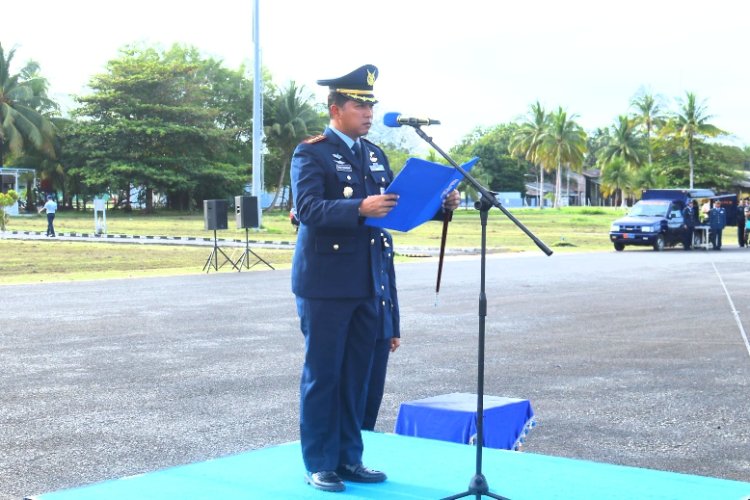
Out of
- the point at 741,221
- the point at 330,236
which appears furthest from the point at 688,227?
the point at 330,236

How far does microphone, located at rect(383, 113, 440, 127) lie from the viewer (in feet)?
14.7

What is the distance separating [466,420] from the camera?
5.95 meters

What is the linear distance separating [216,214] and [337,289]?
18400 mm

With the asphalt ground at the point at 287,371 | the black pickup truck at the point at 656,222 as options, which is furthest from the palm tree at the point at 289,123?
the asphalt ground at the point at 287,371

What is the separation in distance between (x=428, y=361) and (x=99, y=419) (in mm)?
3667

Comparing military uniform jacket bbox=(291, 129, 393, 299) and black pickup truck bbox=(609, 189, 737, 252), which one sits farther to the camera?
black pickup truck bbox=(609, 189, 737, 252)

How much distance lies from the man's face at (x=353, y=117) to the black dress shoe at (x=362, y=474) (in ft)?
5.19

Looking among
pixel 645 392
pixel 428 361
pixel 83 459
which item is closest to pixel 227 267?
pixel 428 361

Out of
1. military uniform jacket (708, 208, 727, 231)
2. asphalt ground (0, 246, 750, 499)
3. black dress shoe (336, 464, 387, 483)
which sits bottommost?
asphalt ground (0, 246, 750, 499)

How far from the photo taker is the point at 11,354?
33.4 feet

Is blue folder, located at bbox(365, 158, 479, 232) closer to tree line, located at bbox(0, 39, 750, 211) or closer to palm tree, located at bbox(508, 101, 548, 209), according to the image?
tree line, located at bbox(0, 39, 750, 211)

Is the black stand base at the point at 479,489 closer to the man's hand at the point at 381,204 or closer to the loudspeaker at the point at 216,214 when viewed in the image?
the man's hand at the point at 381,204

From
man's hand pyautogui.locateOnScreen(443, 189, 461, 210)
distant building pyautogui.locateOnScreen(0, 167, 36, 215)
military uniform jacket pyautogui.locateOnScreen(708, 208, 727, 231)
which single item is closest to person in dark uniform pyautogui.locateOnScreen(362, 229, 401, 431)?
man's hand pyautogui.locateOnScreen(443, 189, 461, 210)

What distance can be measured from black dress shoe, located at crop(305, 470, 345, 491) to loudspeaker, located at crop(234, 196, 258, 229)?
17.9 metres
